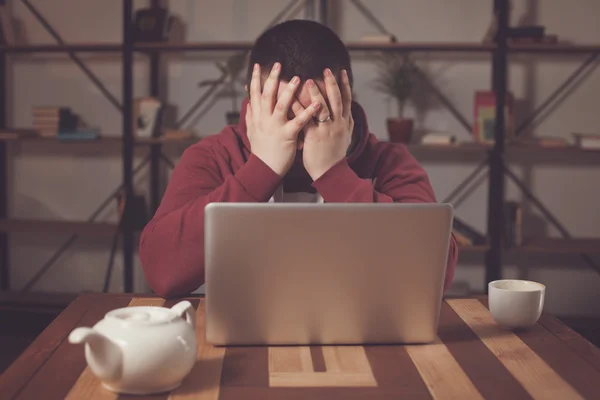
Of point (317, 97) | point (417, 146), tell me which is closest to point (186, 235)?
point (317, 97)

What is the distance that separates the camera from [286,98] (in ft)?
4.66

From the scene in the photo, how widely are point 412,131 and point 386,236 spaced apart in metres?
2.52

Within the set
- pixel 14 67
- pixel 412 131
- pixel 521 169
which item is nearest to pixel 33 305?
pixel 14 67

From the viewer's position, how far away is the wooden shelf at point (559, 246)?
3.24 metres

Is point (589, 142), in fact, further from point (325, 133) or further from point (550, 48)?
point (325, 133)

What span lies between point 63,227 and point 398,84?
1.71m

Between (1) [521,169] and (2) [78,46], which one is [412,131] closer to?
(1) [521,169]

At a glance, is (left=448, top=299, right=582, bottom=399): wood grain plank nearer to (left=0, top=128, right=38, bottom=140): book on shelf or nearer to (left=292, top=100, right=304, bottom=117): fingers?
(left=292, top=100, right=304, bottom=117): fingers

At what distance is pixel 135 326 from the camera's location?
0.90 meters

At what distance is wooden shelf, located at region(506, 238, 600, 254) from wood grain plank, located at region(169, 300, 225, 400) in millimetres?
2430

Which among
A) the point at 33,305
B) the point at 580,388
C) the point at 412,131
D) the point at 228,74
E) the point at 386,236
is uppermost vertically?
the point at 228,74

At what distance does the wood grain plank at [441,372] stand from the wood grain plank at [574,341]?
0.20 m

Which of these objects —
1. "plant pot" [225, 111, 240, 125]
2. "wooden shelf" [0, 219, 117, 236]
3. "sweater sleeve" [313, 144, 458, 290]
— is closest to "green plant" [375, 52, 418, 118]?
"plant pot" [225, 111, 240, 125]

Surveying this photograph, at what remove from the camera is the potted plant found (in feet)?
10.9
